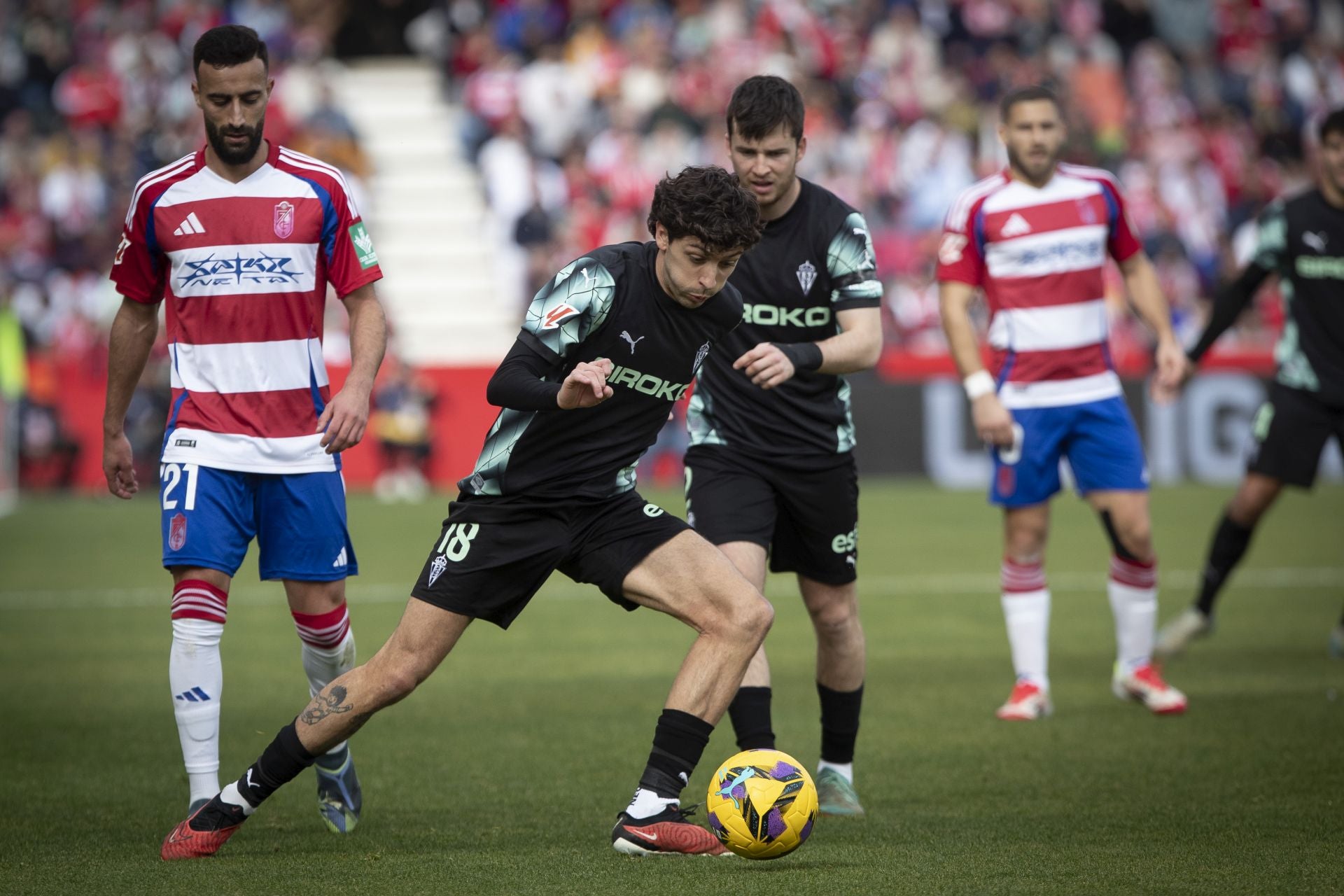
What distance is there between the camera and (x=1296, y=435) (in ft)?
28.8

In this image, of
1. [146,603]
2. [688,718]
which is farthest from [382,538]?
[688,718]

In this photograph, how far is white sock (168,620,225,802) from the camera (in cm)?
559

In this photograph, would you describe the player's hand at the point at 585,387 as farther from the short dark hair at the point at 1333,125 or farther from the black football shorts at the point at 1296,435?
the black football shorts at the point at 1296,435

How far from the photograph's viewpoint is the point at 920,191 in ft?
75.9

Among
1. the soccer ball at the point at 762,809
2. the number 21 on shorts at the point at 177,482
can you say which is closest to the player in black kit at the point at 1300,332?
the soccer ball at the point at 762,809

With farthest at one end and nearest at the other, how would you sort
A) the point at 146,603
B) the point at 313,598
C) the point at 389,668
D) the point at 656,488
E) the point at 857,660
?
the point at 656,488, the point at 146,603, the point at 857,660, the point at 313,598, the point at 389,668

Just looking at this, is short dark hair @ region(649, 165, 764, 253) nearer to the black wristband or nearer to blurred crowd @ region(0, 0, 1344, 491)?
the black wristband

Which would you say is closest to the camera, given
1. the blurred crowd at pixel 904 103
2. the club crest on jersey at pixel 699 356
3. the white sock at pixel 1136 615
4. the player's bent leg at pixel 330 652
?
the club crest on jersey at pixel 699 356

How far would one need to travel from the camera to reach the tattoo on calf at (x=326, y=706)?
5.18m

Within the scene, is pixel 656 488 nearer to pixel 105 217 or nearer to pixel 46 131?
pixel 105 217

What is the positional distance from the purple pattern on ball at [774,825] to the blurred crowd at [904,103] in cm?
1619

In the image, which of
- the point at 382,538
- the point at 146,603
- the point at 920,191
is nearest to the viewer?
the point at 146,603

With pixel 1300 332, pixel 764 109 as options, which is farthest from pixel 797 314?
pixel 1300 332

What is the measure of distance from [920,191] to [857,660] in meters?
17.6
